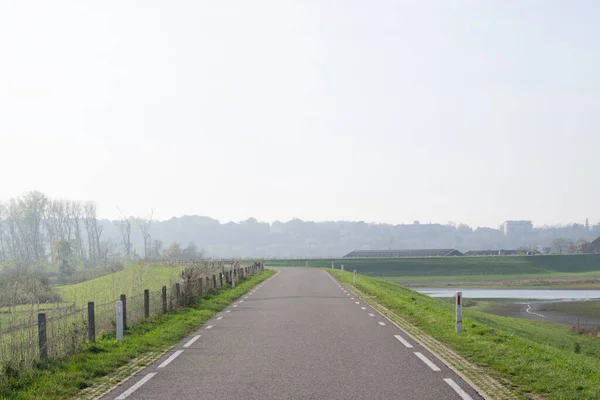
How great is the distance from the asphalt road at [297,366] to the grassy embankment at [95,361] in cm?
58

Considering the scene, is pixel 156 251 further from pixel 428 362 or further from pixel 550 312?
pixel 428 362

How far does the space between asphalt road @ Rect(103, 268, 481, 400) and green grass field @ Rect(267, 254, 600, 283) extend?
285ft

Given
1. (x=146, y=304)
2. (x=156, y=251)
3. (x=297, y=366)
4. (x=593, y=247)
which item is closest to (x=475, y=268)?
(x=156, y=251)

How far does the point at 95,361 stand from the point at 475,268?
111703 mm

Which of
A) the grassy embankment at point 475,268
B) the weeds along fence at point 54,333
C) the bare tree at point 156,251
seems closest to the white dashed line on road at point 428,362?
the weeds along fence at point 54,333

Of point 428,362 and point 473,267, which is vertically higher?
point 428,362

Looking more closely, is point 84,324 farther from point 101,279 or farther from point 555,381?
point 101,279

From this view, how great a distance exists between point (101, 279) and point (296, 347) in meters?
53.0

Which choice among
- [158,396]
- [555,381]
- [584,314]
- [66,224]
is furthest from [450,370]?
[66,224]

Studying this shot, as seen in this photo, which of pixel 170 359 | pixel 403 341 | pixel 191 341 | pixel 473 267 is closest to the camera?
pixel 170 359

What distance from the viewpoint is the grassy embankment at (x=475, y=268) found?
104 meters

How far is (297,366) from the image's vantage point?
35.0 feet

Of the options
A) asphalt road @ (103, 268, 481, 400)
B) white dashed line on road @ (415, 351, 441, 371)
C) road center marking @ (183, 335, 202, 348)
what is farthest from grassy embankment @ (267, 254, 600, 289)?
white dashed line on road @ (415, 351, 441, 371)

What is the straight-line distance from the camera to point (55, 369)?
10.4m
